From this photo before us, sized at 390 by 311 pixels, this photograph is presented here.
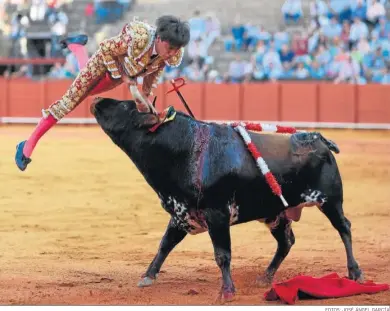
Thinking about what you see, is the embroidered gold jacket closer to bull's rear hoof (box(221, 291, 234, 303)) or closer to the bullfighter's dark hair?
the bullfighter's dark hair

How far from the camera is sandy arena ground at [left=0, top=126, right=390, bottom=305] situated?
5395 millimetres

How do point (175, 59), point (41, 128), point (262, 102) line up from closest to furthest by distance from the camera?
1. point (175, 59)
2. point (41, 128)
3. point (262, 102)

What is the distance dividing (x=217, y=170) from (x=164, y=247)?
0.79m

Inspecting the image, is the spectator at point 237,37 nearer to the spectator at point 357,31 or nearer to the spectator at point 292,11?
the spectator at point 292,11

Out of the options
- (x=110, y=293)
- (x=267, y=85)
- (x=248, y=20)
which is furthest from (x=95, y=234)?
(x=248, y=20)

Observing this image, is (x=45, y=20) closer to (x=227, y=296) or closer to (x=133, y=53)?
(x=133, y=53)

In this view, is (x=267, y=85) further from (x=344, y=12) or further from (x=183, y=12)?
(x=183, y=12)

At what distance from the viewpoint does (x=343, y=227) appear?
216 inches

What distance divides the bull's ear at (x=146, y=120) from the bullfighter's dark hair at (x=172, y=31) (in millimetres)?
406

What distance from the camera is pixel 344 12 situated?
1747cm

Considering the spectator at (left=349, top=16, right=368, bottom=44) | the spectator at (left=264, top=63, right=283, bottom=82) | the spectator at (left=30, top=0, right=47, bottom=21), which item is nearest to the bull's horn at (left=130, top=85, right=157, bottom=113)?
the spectator at (left=349, top=16, right=368, bottom=44)

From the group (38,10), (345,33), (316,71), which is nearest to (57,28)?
(38,10)

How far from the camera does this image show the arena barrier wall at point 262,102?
57.9 feet

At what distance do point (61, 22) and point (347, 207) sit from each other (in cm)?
1234
